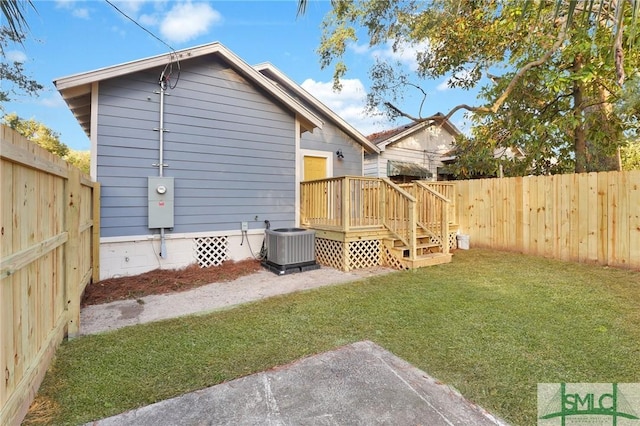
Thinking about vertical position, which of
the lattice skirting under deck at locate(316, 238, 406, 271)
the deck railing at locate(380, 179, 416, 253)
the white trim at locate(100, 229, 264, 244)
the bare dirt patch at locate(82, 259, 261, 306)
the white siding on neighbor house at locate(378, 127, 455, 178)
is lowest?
the bare dirt patch at locate(82, 259, 261, 306)

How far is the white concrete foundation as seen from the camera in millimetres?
5285

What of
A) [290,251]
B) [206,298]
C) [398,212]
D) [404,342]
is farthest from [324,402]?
[398,212]

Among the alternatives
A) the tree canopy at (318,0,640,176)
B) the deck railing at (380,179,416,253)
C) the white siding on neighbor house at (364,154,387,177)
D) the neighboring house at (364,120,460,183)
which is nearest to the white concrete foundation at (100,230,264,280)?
the deck railing at (380,179,416,253)

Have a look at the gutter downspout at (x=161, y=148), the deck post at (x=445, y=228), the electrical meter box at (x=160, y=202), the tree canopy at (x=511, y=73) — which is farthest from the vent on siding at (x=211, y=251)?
the tree canopy at (x=511, y=73)

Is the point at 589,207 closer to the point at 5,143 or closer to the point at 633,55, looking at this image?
the point at 633,55

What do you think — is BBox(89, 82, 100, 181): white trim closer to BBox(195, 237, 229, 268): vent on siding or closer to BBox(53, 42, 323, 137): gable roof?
BBox(53, 42, 323, 137): gable roof

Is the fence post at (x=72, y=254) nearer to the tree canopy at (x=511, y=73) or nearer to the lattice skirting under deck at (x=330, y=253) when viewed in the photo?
the lattice skirting under deck at (x=330, y=253)

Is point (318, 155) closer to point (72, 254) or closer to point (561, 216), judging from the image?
point (561, 216)

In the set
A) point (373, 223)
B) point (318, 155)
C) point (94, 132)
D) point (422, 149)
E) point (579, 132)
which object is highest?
→ point (422, 149)

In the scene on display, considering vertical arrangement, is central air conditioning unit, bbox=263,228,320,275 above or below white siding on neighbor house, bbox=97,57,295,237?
below

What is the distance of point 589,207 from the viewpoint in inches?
237

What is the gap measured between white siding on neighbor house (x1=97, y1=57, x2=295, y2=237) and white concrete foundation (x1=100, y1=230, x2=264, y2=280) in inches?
6.0

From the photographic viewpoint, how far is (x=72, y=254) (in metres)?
3.12

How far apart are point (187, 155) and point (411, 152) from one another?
9149mm
